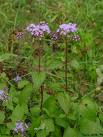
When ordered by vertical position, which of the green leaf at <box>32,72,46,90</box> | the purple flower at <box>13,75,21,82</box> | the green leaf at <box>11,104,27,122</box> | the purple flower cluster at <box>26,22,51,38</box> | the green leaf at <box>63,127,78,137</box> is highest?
the purple flower cluster at <box>26,22,51,38</box>

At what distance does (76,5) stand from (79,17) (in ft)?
0.84

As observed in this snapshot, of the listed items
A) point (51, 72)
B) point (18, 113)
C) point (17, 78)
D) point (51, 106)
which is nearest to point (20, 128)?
point (18, 113)

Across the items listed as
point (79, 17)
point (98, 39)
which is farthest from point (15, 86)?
point (79, 17)

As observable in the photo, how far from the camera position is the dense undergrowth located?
2.17 metres

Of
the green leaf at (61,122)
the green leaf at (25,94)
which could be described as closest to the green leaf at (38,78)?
the green leaf at (25,94)

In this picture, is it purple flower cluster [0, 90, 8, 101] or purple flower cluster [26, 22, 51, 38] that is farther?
purple flower cluster [0, 90, 8, 101]

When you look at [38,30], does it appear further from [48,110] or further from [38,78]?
[48,110]

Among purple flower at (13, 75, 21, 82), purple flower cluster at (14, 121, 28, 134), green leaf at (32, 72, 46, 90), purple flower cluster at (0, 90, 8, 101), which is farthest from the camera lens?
purple flower at (13, 75, 21, 82)

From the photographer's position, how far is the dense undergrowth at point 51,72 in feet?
7.12

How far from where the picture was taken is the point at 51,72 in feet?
9.32

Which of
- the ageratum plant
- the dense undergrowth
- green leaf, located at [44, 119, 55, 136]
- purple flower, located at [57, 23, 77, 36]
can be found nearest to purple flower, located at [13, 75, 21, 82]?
the dense undergrowth

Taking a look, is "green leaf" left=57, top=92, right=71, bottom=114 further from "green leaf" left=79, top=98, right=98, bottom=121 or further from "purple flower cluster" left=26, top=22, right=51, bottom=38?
"purple flower cluster" left=26, top=22, right=51, bottom=38

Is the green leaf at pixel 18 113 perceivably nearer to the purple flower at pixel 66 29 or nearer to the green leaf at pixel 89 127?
the green leaf at pixel 89 127

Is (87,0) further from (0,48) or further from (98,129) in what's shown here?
(98,129)
